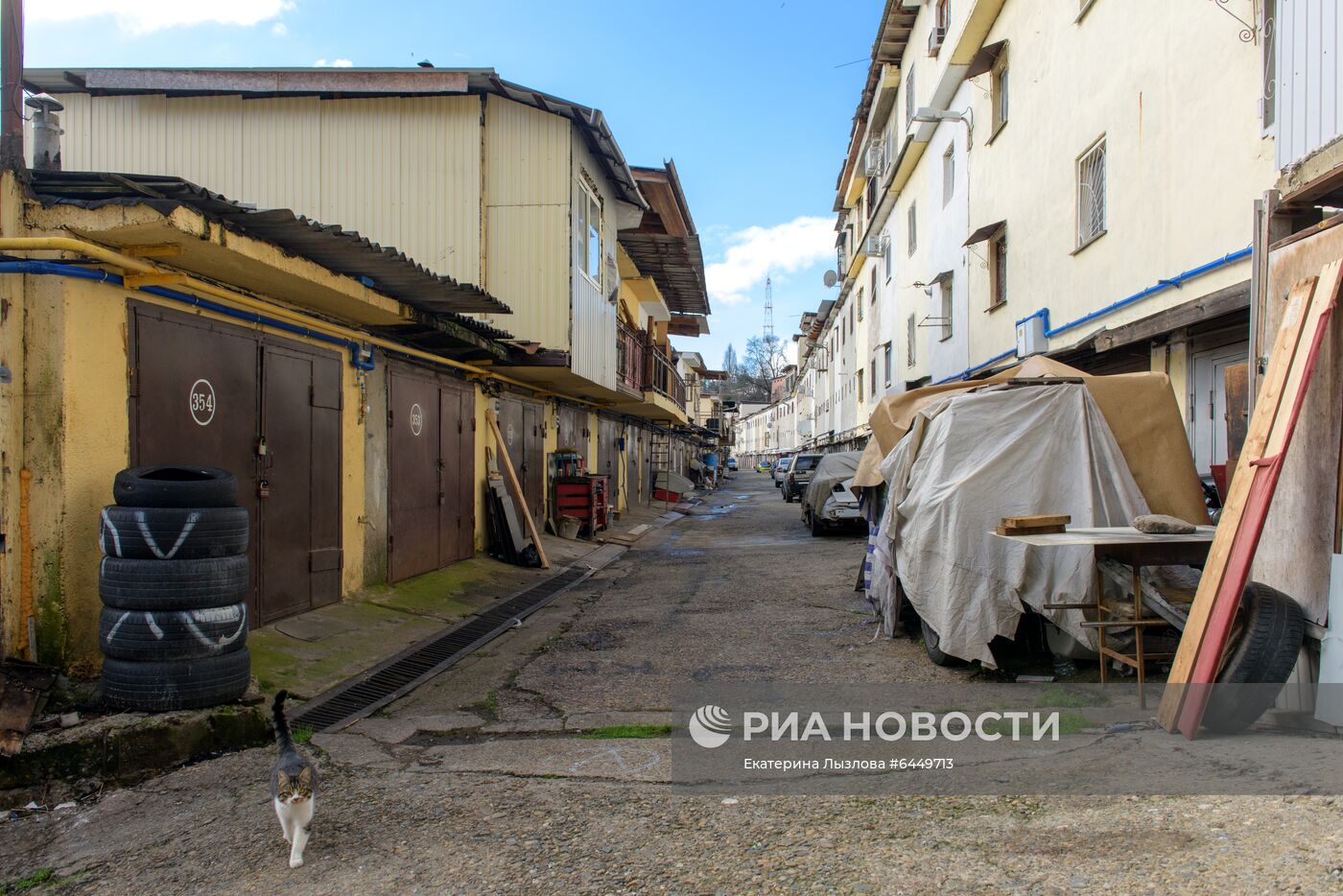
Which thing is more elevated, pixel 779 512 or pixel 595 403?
pixel 595 403

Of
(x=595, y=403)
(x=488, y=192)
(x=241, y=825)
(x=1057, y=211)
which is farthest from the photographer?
(x=595, y=403)

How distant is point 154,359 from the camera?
5.53 m

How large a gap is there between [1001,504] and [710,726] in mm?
2614

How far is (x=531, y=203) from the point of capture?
12062 millimetres

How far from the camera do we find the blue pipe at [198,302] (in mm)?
4797

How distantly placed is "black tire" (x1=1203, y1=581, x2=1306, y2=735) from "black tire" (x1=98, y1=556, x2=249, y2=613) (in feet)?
17.0

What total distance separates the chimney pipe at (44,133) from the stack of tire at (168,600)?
2187mm

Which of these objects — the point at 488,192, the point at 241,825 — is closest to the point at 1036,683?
the point at 241,825

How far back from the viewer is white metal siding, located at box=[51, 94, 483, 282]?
38.6 feet

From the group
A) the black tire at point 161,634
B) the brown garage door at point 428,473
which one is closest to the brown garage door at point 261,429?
the brown garage door at point 428,473

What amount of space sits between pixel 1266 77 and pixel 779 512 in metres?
18.5

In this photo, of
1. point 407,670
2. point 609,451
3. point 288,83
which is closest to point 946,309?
point 609,451

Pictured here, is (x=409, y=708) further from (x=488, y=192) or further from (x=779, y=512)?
(x=779, y=512)

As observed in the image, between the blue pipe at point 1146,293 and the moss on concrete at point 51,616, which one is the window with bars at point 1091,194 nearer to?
the blue pipe at point 1146,293
